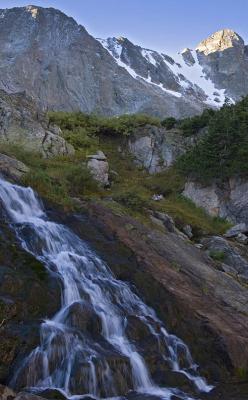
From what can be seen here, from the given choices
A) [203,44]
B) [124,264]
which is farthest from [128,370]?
[203,44]

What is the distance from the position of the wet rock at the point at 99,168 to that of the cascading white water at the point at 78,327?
8749 millimetres

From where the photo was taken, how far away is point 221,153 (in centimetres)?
2675

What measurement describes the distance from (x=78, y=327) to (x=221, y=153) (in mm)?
17449

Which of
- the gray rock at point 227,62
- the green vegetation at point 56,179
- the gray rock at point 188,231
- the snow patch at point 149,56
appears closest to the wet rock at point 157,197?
the gray rock at point 188,231

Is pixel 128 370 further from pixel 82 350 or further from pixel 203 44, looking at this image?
pixel 203 44

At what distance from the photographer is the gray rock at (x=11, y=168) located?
58.5 feet

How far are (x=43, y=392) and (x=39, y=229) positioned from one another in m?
5.76

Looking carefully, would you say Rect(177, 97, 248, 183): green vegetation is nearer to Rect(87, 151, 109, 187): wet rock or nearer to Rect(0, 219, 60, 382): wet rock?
Rect(87, 151, 109, 187): wet rock

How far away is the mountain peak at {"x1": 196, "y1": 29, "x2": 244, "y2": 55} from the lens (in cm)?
12788

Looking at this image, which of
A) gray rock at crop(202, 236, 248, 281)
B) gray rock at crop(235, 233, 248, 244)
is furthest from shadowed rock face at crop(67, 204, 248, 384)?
gray rock at crop(235, 233, 248, 244)

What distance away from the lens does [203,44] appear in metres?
142

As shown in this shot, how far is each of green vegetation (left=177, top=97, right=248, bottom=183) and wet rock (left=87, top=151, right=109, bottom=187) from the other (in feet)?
13.9

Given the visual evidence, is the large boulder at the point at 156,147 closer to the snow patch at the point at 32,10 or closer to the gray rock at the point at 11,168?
the gray rock at the point at 11,168

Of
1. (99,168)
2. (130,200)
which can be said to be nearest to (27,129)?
(99,168)
